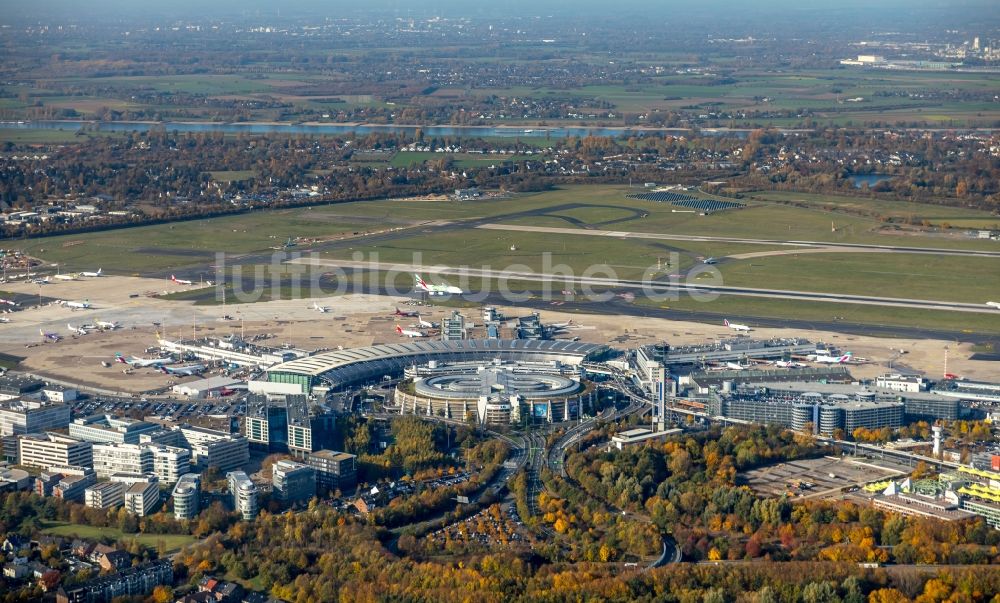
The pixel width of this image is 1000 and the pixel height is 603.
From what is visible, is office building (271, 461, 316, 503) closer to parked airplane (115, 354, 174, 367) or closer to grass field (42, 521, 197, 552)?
grass field (42, 521, 197, 552)

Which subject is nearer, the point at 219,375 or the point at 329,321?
the point at 219,375

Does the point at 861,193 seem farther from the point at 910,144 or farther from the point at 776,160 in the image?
the point at 910,144

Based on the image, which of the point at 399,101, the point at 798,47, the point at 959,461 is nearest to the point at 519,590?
the point at 959,461

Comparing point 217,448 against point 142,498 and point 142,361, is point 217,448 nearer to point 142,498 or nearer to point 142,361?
point 142,498

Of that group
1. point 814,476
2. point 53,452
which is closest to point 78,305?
point 53,452

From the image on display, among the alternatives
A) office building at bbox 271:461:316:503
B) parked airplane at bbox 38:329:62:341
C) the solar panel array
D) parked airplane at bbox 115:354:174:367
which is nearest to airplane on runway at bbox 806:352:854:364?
office building at bbox 271:461:316:503

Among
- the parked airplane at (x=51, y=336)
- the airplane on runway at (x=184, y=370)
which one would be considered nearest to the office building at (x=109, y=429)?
the airplane on runway at (x=184, y=370)
